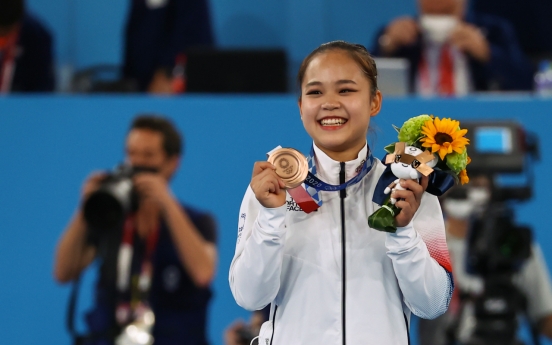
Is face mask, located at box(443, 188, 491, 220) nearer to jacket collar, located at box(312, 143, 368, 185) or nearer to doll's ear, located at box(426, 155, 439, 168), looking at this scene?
jacket collar, located at box(312, 143, 368, 185)

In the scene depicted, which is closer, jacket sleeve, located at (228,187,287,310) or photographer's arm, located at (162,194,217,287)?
jacket sleeve, located at (228,187,287,310)

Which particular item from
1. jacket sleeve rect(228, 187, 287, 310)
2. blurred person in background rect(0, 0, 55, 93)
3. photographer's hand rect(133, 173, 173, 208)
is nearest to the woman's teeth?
jacket sleeve rect(228, 187, 287, 310)

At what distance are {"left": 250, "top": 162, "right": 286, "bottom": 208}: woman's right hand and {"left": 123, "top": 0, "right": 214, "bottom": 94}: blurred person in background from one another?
3.01 metres

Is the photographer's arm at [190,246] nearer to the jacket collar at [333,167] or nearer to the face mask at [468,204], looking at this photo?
the face mask at [468,204]

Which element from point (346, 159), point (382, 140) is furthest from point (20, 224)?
point (346, 159)

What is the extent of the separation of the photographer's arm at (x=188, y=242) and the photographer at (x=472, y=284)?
96cm

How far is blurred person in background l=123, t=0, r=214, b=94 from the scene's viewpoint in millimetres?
4645

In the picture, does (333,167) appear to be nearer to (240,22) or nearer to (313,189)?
(313,189)

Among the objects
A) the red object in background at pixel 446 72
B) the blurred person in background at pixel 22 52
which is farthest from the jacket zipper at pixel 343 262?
the blurred person in background at pixel 22 52

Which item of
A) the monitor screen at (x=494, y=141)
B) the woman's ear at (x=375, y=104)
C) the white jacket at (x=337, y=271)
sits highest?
the monitor screen at (x=494, y=141)

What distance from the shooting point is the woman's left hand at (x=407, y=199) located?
164cm

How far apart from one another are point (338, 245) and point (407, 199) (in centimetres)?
21

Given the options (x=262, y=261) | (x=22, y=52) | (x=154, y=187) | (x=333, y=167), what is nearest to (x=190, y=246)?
(x=154, y=187)

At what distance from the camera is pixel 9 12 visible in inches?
167
